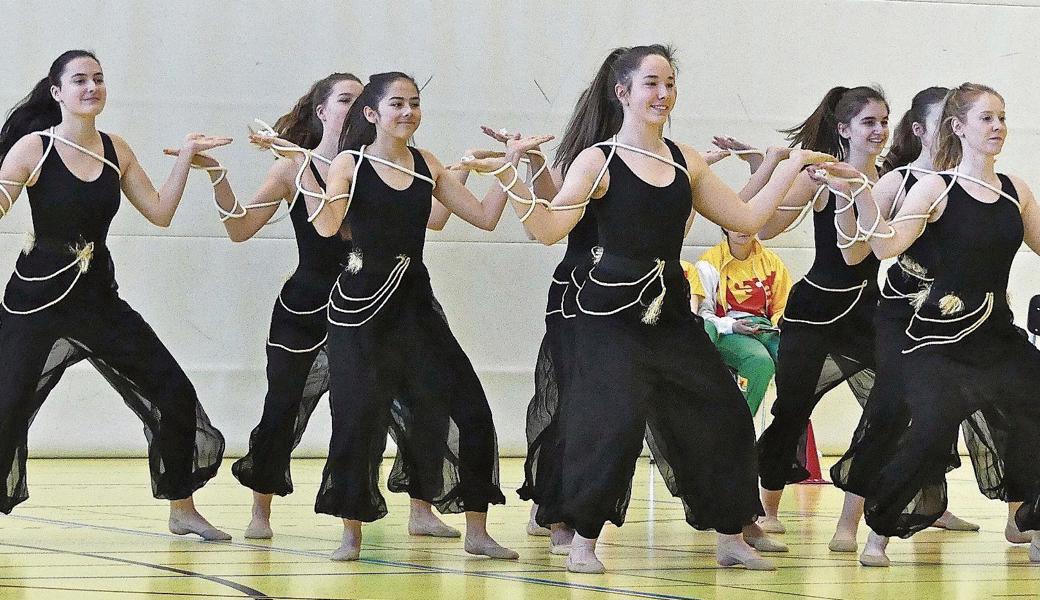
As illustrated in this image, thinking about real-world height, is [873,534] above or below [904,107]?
below

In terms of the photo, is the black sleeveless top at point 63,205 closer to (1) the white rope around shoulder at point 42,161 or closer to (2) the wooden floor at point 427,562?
(1) the white rope around shoulder at point 42,161

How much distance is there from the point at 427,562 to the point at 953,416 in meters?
1.56

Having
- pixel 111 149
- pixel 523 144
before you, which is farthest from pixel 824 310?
pixel 111 149

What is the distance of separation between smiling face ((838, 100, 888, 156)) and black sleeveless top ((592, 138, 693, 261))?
3.59 ft

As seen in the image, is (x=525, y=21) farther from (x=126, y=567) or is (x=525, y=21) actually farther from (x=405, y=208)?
(x=126, y=567)

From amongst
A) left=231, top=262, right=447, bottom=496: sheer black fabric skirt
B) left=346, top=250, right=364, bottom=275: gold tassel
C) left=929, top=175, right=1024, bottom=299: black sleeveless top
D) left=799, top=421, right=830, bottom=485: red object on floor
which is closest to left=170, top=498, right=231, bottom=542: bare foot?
left=231, top=262, right=447, bottom=496: sheer black fabric skirt

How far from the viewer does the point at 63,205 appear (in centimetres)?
496

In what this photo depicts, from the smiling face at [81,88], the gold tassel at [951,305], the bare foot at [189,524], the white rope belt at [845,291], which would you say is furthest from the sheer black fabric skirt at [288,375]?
the gold tassel at [951,305]

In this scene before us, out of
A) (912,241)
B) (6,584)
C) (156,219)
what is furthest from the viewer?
(156,219)

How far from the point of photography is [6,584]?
3.91 meters

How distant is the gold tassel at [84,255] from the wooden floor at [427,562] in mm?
868

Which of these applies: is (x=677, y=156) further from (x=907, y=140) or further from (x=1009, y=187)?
(x=907, y=140)

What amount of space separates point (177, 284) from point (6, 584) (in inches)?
169

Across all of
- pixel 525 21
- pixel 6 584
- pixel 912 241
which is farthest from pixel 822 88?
pixel 6 584
